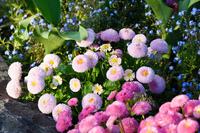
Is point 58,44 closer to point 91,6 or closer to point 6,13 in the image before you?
point 91,6

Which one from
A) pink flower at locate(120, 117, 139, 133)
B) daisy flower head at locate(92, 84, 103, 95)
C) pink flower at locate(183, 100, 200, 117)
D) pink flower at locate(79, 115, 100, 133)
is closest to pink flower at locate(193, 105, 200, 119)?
pink flower at locate(183, 100, 200, 117)

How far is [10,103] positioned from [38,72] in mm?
343

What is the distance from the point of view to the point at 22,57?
2.87 meters

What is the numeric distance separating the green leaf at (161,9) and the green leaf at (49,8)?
2.63 feet

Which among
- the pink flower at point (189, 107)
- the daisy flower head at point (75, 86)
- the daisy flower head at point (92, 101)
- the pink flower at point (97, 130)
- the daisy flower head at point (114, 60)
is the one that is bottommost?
the daisy flower head at point (75, 86)

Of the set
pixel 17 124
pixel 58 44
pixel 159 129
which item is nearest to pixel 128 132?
pixel 159 129

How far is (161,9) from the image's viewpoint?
2465 mm

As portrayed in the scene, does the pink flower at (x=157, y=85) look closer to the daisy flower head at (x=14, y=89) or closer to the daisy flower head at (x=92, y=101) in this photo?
the daisy flower head at (x=92, y=101)

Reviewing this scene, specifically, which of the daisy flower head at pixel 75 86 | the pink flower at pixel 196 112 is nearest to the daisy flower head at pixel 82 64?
the daisy flower head at pixel 75 86

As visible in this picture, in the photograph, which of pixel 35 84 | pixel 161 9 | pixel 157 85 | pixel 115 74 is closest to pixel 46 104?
pixel 35 84

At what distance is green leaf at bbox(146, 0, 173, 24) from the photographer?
2.40 m

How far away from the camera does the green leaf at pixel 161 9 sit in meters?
2.40

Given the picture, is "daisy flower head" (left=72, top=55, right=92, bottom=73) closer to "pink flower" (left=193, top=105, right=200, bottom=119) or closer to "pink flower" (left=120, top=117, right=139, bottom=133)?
"pink flower" (left=120, top=117, right=139, bottom=133)

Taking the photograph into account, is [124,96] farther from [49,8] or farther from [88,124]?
[49,8]
